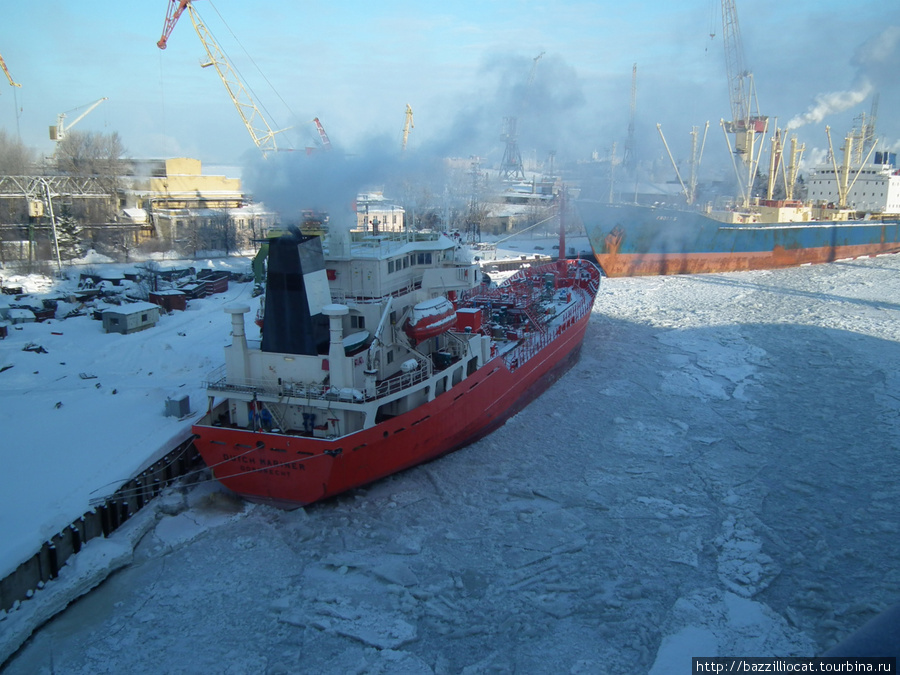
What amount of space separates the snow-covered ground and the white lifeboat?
2.63 metres

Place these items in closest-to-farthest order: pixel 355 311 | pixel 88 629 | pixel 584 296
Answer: pixel 88 629 < pixel 355 311 < pixel 584 296

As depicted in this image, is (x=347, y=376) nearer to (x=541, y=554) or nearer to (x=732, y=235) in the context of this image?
(x=541, y=554)

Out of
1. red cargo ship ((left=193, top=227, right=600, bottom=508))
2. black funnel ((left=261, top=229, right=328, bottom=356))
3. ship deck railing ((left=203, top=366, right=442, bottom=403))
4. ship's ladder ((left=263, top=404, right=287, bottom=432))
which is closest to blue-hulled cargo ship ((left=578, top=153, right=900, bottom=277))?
red cargo ship ((left=193, top=227, right=600, bottom=508))

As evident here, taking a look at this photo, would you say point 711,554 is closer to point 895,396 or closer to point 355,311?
point 355,311

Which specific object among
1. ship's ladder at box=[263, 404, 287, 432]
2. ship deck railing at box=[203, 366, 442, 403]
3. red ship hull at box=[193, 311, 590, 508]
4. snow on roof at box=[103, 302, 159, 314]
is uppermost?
snow on roof at box=[103, 302, 159, 314]

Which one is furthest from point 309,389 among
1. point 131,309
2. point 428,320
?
point 131,309

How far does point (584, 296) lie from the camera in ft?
71.8

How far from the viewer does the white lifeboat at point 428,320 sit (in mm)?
10938

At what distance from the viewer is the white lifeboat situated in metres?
10.9

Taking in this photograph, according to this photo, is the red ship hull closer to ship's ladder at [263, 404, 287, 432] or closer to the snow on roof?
ship's ladder at [263, 404, 287, 432]

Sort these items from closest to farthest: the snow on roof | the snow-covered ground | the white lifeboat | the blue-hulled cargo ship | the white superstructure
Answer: the snow-covered ground < the white lifeboat < the snow on roof < the blue-hulled cargo ship < the white superstructure

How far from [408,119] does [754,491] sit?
1076 inches

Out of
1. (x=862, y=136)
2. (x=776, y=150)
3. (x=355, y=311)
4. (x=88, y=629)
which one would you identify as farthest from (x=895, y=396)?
(x=862, y=136)

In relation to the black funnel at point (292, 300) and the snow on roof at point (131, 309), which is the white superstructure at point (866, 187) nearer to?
the snow on roof at point (131, 309)
